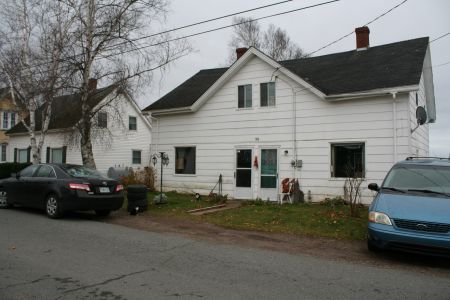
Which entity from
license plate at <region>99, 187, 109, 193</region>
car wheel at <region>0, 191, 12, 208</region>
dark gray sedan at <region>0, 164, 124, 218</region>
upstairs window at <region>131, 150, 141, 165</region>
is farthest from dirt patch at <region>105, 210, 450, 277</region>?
upstairs window at <region>131, 150, 141, 165</region>

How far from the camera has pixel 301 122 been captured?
14953 millimetres

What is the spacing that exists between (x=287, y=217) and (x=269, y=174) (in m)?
4.22

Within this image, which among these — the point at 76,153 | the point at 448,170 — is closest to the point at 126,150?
the point at 76,153

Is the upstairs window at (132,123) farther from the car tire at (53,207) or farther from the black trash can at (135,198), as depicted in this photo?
the car tire at (53,207)

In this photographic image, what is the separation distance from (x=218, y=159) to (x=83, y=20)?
8.16 meters

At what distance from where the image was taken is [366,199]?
531 inches

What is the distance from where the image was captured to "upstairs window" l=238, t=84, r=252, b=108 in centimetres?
1633

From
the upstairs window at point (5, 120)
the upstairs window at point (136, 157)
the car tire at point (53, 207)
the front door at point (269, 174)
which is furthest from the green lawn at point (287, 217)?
the upstairs window at point (5, 120)

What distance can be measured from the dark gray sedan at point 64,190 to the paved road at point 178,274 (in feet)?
7.27

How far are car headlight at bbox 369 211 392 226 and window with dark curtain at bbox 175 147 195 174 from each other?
11144 millimetres

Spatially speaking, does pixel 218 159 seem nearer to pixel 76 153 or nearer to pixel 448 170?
pixel 448 170

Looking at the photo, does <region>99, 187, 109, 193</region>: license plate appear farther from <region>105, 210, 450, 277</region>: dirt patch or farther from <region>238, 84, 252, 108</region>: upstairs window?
<region>238, 84, 252, 108</region>: upstairs window

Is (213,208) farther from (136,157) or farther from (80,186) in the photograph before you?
(136,157)

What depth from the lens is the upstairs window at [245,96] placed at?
1633 cm
